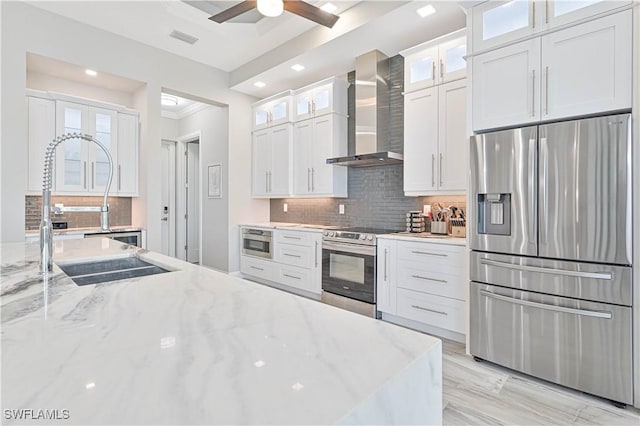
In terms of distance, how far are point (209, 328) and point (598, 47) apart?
2664 mm

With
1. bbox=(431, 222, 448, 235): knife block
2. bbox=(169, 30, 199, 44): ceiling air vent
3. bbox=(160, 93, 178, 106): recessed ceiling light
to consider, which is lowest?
bbox=(431, 222, 448, 235): knife block

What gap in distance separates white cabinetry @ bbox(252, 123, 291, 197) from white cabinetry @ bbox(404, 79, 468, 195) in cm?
189

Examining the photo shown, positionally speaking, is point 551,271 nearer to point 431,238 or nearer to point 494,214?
point 494,214

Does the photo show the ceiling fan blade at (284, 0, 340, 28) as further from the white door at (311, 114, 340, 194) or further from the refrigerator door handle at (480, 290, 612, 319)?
the refrigerator door handle at (480, 290, 612, 319)

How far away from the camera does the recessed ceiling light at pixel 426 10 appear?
2.85m

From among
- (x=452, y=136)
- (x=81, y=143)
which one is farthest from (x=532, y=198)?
(x=81, y=143)

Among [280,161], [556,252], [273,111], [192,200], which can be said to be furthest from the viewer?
[192,200]

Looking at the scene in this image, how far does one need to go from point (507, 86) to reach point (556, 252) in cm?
121

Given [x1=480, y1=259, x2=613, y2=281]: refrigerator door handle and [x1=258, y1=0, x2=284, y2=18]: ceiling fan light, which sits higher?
[x1=258, y1=0, x2=284, y2=18]: ceiling fan light

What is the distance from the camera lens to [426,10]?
9.47 ft

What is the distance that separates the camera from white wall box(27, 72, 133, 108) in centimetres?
397

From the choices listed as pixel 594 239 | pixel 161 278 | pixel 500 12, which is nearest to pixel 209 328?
pixel 161 278

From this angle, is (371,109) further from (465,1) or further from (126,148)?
(126,148)

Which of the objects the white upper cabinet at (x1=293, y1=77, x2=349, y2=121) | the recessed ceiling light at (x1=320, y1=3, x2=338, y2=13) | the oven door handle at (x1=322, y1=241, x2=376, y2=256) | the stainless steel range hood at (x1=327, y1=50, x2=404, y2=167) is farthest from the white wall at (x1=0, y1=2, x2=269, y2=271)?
the recessed ceiling light at (x1=320, y1=3, x2=338, y2=13)
